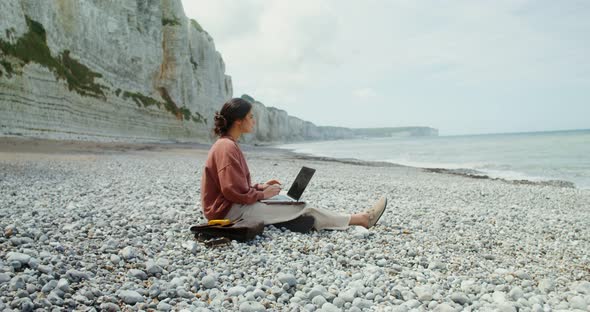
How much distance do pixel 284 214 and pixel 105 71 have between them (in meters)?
31.0

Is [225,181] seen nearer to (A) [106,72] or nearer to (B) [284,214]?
(B) [284,214]

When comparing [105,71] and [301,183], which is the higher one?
[105,71]

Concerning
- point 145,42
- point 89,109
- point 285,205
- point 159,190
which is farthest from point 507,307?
point 145,42

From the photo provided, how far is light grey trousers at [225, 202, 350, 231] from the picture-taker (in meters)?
5.28

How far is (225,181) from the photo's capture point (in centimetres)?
497

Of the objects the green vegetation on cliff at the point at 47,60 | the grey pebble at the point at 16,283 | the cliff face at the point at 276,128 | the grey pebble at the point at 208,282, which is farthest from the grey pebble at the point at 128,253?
the cliff face at the point at 276,128

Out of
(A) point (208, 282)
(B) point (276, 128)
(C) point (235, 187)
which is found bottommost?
(A) point (208, 282)

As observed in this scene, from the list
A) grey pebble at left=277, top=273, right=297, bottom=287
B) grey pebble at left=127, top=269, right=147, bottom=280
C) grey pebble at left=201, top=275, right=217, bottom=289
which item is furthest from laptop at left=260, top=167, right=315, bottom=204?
grey pebble at left=127, top=269, right=147, bottom=280

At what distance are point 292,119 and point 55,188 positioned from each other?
122926 millimetres

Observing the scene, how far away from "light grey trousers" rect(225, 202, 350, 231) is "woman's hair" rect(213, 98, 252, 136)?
1018 mm

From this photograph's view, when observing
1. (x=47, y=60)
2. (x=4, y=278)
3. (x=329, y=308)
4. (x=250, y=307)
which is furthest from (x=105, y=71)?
(x=329, y=308)

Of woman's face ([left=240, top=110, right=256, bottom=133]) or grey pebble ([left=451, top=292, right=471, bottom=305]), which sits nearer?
grey pebble ([left=451, top=292, right=471, bottom=305])

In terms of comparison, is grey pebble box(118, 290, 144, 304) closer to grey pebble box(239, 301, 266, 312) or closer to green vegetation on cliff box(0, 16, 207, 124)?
grey pebble box(239, 301, 266, 312)

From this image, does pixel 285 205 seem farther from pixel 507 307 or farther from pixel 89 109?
pixel 89 109
